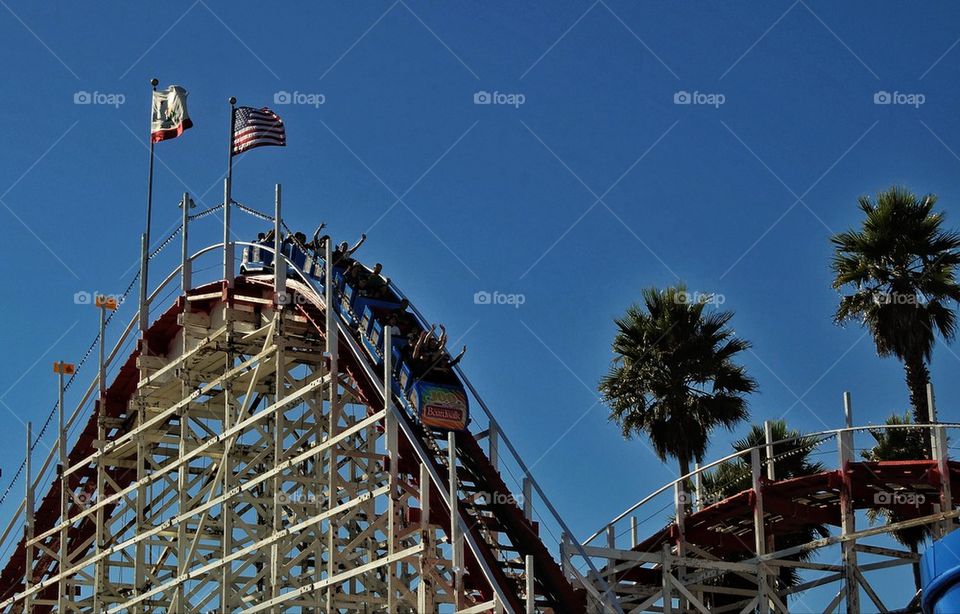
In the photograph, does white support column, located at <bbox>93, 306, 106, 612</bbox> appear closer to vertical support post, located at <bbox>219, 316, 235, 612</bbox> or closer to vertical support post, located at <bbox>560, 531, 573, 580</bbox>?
vertical support post, located at <bbox>219, 316, 235, 612</bbox>

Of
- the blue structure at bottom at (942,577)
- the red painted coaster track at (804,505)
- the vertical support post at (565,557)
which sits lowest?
the blue structure at bottom at (942,577)

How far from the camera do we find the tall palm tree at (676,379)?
Result: 33625 millimetres

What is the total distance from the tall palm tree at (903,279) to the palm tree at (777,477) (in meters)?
2.39

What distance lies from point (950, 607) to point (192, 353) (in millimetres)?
16481

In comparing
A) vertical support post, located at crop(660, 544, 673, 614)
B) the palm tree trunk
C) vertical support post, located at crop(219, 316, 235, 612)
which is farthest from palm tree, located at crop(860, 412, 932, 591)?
vertical support post, located at crop(219, 316, 235, 612)

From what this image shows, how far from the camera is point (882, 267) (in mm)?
32156

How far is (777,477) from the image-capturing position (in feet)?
105

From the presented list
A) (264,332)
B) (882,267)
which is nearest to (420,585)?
(264,332)

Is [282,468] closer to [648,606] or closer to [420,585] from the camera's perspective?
[420,585]

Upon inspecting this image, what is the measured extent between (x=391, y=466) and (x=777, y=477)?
392 inches

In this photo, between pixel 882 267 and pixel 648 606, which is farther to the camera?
pixel 882 267

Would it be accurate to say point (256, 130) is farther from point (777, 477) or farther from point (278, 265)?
point (777, 477)

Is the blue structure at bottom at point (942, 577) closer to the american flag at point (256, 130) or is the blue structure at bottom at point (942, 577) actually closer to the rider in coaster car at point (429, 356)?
the rider in coaster car at point (429, 356)

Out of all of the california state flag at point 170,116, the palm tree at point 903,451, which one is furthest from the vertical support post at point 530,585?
the california state flag at point 170,116
